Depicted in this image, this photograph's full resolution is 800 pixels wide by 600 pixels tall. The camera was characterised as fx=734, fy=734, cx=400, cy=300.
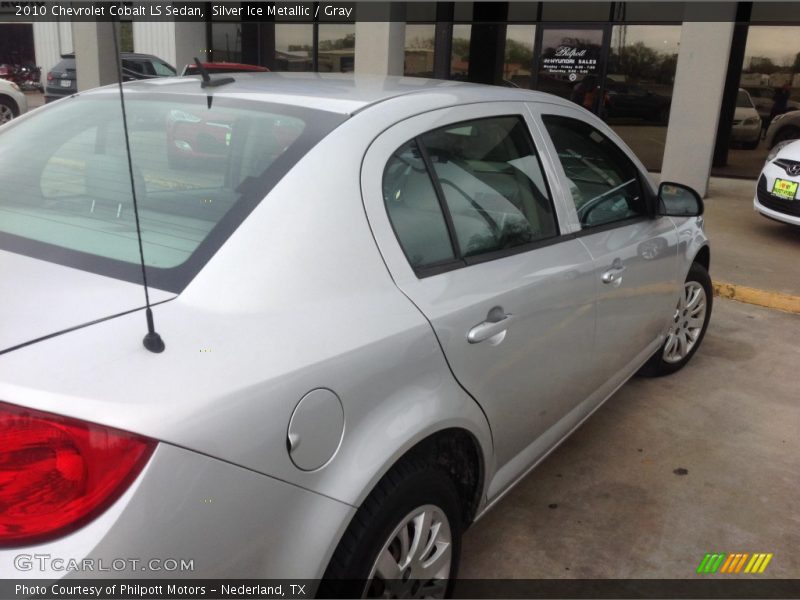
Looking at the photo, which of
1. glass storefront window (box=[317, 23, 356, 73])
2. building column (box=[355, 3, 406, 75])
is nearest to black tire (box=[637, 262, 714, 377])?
building column (box=[355, 3, 406, 75])

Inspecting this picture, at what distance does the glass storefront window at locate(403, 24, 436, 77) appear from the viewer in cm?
1407

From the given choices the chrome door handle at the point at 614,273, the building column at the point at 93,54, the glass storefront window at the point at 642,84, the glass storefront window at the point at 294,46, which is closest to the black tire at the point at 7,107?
the building column at the point at 93,54

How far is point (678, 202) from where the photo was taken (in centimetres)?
355

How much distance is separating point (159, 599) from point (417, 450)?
30.2 inches

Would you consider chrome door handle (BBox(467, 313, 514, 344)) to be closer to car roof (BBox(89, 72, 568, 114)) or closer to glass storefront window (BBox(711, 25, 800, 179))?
car roof (BBox(89, 72, 568, 114))

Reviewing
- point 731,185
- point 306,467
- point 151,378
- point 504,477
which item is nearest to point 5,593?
point 151,378

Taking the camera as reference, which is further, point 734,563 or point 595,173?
point 595,173

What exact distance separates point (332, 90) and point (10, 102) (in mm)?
13809

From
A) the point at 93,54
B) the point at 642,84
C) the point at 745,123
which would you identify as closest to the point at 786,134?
the point at 745,123

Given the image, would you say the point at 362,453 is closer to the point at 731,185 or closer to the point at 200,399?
the point at 200,399

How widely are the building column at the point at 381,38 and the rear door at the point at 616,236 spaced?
866cm

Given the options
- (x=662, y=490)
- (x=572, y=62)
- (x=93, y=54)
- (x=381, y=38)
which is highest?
Result: (x=381, y=38)

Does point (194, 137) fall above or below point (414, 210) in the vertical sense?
above

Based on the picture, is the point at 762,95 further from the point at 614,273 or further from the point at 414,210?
the point at 414,210
